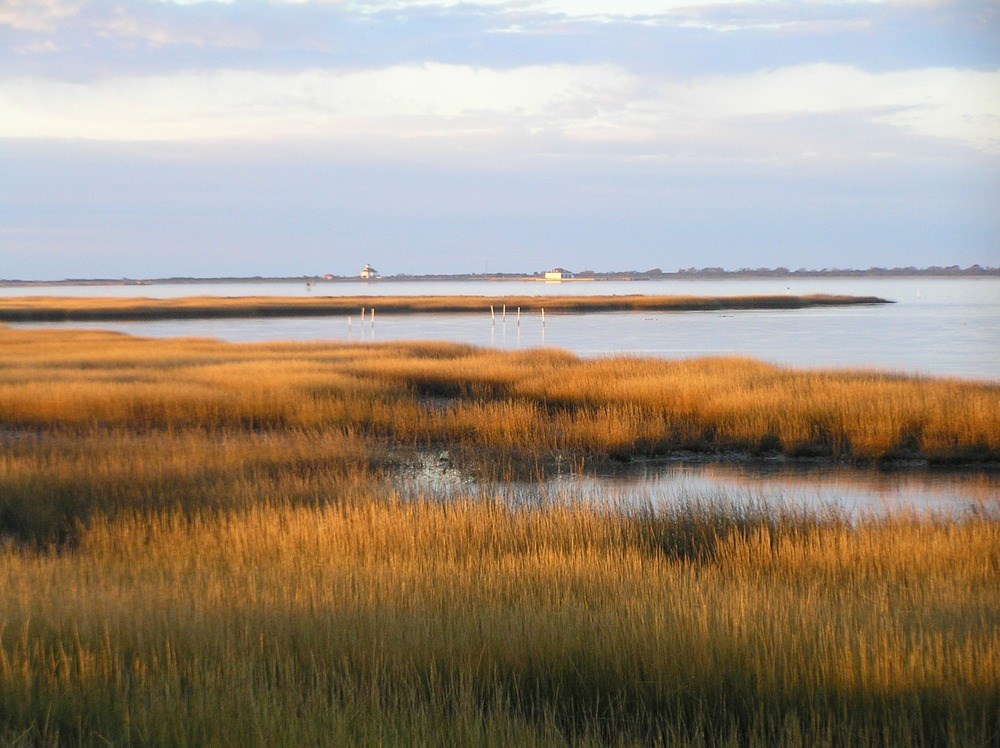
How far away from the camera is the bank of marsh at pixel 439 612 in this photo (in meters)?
5.59

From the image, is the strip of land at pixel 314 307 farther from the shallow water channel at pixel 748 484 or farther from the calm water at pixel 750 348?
the shallow water channel at pixel 748 484

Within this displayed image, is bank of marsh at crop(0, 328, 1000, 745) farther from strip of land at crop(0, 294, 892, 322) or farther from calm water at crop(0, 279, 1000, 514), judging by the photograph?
strip of land at crop(0, 294, 892, 322)

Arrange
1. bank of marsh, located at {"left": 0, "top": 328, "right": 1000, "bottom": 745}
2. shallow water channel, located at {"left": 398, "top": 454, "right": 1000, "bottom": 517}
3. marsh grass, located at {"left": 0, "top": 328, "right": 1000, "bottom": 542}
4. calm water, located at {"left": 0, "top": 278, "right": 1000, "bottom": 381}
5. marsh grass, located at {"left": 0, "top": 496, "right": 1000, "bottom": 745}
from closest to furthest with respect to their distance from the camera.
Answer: marsh grass, located at {"left": 0, "top": 496, "right": 1000, "bottom": 745} → bank of marsh, located at {"left": 0, "top": 328, "right": 1000, "bottom": 745} → marsh grass, located at {"left": 0, "top": 328, "right": 1000, "bottom": 542} → shallow water channel, located at {"left": 398, "top": 454, "right": 1000, "bottom": 517} → calm water, located at {"left": 0, "top": 278, "right": 1000, "bottom": 381}

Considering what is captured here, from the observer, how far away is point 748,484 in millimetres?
15820

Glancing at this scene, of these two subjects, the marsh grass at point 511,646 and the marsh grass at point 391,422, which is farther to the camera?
the marsh grass at point 391,422

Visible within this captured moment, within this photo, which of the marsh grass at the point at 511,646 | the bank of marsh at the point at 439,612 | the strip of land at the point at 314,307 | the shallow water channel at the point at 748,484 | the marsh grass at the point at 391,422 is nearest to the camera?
the marsh grass at the point at 511,646

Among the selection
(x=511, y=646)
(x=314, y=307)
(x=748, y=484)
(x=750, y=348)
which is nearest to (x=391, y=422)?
(x=748, y=484)

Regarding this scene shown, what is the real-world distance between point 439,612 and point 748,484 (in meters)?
9.74

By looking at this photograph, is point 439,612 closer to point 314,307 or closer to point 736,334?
point 736,334

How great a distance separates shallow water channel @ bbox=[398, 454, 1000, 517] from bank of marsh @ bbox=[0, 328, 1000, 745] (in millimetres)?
1267

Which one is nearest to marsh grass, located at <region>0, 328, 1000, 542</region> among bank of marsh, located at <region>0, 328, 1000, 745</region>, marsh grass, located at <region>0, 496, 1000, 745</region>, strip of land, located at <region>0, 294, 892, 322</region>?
bank of marsh, located at <region>0, 328, 1000, 745</region>

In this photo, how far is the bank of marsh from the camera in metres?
5.59

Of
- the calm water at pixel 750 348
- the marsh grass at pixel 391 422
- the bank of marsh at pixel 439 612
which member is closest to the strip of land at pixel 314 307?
the calm water at pixel 750 348

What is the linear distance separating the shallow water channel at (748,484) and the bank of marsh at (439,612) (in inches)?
49.9
